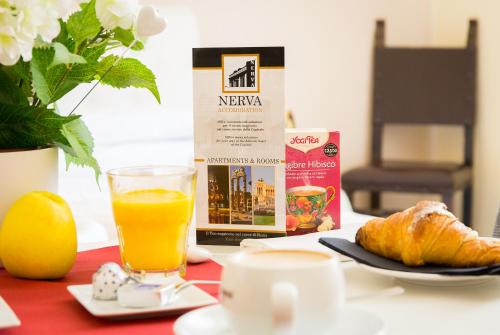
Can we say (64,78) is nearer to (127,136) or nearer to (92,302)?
(92,302)

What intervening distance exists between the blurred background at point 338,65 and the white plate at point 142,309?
6.89 feet

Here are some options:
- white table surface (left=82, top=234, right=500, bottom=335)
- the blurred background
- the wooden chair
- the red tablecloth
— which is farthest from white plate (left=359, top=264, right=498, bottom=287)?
the wooden chair

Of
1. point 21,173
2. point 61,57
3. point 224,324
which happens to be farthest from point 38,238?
point 224,324

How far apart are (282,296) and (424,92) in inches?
128

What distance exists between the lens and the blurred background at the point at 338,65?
10.2 ft

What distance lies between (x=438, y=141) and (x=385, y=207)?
1.35 feet

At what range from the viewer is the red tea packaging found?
1223mm

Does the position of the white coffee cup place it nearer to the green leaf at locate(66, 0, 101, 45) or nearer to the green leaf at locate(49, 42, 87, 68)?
the green leaf at locate(49, 42, 87, 68)

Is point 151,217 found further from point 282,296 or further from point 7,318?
point 282,296

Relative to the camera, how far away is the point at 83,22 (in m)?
1.10

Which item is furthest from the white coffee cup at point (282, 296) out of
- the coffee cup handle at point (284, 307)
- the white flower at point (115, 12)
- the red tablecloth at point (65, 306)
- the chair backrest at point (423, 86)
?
the chair backrest at point (423, 86)

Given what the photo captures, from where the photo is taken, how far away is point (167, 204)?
989 millimetres

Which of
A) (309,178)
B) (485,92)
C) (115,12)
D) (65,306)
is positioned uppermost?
(115,12)

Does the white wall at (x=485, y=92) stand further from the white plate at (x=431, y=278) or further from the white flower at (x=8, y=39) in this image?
the white flower at (x=8, y=39)
